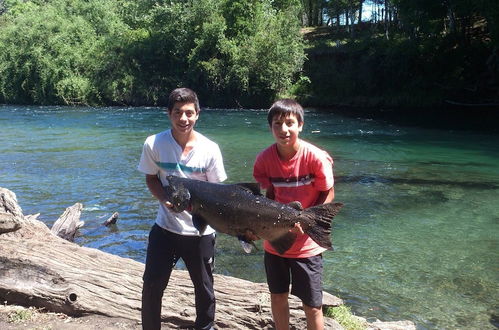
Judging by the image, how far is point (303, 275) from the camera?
10.9 feet

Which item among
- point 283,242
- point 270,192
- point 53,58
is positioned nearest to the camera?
point 283,242

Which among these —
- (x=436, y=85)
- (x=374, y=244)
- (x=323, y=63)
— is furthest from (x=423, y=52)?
(x=374, y=244)

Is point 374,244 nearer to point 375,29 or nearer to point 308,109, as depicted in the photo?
point 308,109

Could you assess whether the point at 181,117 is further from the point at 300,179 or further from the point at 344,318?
the point at 344,318

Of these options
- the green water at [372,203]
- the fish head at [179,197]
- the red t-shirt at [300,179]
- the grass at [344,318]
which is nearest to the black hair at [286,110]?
the red t-shirt at [300,179]

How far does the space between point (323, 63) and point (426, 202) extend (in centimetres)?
2868

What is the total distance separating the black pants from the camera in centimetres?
356

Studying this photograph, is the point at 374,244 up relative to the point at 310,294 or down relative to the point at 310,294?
down

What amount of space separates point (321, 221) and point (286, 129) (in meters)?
0.70

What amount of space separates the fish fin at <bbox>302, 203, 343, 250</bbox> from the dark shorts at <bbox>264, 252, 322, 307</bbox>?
31 cm

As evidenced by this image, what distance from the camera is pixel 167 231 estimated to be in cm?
358

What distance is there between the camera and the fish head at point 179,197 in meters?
3.25

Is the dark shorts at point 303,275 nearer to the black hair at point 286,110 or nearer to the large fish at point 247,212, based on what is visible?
the large fish at point 247,212

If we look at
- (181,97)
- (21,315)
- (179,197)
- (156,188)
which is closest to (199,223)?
(179,197)
